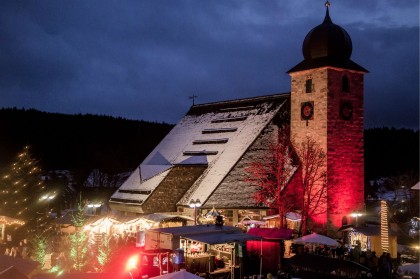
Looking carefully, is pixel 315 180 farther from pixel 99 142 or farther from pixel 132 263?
pixel 99 142

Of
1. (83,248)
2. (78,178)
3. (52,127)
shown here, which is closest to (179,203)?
(83,248)

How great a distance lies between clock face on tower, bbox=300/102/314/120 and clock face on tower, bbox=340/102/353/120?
6.10 ft

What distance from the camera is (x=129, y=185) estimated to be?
40.1m

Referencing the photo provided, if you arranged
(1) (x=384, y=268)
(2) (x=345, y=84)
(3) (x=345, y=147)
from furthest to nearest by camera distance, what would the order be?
(2) (x=345, y=84)
(3) (x=345, y=147)
(1) (x=384, y=268)

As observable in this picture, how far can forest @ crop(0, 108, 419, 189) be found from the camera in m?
89.1

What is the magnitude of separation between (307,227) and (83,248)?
13887mm

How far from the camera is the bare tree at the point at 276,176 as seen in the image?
31.6m

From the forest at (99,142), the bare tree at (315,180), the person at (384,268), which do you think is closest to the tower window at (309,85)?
the bare tree at (315,180)

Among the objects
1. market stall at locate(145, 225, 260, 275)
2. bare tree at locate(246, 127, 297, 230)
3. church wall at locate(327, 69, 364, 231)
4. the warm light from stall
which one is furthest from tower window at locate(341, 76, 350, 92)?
the warm light from stall

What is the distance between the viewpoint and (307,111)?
111 feet

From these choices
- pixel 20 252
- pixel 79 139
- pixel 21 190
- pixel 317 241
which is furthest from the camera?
pixel 79 139

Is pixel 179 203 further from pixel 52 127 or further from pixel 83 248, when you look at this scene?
pixel 52 127

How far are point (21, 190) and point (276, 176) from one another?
1568cm

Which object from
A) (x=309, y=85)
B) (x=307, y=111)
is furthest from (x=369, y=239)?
(x=309, y=85)
